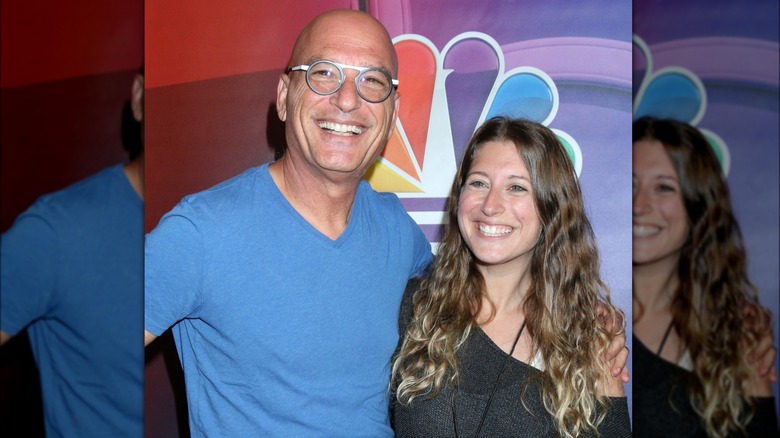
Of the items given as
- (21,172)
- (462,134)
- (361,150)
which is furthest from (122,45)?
(462,134)

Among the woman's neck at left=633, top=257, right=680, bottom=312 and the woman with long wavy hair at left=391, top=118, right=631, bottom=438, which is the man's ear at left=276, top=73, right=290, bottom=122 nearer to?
the woman with long wavy hair at left=391, top=118, right=631, bottom=438

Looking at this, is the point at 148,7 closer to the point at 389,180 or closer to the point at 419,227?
the point at 389,180

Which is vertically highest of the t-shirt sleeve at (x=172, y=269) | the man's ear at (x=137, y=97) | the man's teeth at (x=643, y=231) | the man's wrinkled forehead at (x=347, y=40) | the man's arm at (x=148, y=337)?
the man's teeth at (x=643, y=231)

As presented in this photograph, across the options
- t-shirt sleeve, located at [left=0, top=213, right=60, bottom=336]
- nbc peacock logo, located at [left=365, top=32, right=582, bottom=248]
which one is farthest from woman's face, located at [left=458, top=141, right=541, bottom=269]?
t-shirt sleeve, located at [left=0, top=213, right=60, bottom=336]

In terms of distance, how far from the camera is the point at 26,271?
47.3 inches

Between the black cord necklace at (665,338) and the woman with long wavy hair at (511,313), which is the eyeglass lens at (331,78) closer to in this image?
the woman with long wavy hair at (511,313)

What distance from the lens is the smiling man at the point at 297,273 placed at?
1.53 m

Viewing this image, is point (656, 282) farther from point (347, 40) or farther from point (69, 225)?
point (69, 225)

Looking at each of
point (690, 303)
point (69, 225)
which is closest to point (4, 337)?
point (69, 225)

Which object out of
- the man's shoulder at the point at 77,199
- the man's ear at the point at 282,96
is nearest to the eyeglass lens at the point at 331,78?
the man's ear at the point at 282,96

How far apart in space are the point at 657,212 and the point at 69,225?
7.28 feet

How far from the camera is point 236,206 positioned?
5.15 ft

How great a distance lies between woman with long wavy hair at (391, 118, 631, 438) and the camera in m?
1.62

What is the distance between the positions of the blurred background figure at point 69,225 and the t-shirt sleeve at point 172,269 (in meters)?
0.06
